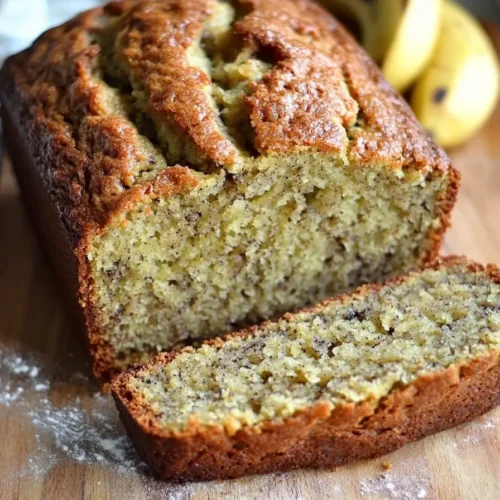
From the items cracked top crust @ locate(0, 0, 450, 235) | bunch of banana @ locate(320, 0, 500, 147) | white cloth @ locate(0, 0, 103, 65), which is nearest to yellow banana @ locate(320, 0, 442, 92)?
bunch of banana @ locate(320, 0, 500, 147)

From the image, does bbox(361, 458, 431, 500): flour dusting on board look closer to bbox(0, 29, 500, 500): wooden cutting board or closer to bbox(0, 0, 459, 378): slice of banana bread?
bbox(0, 29, 500, 500): wooden cutting board

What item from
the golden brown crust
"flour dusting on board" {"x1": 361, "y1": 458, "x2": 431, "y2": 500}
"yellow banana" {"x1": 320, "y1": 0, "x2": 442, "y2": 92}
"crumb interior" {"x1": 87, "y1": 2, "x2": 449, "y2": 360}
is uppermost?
"yellow banana" {"x1": 320, "y1": 0, "x2": 442, "y2": 92}

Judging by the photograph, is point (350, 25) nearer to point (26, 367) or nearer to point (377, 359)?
point (377, 359)

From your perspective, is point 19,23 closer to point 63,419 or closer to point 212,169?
point 212,169

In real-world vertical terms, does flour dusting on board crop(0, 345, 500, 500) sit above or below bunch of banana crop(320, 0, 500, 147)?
below

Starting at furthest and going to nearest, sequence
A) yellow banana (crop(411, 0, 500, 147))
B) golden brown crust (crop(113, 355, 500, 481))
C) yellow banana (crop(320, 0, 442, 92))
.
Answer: yellow banana (crop(411, 0, 500, 147)) < yellow banana (crop(320, 0, 442, 92)) < golden brown crust (crop(113, 355, 500, 481))

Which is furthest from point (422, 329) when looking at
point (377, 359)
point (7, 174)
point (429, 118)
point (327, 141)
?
point (7, 174)

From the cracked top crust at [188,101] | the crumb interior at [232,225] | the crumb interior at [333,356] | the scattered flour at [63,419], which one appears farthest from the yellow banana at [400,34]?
the scattered flour at [63,419]
